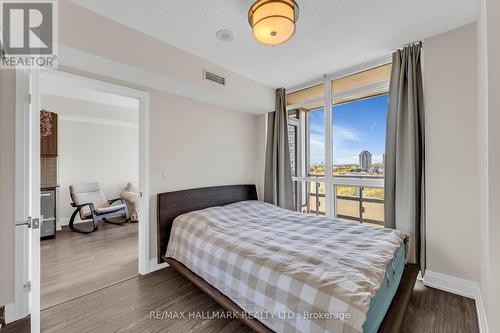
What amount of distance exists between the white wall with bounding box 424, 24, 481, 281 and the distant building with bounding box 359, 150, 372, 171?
0.71 metres

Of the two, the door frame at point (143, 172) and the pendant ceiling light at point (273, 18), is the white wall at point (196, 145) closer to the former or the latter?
the door frame at point (143, 172)

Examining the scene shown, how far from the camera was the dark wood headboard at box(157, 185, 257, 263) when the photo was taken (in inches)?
109

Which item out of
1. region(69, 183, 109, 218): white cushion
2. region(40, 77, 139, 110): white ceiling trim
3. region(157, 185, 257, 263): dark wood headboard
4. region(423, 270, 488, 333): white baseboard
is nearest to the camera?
region(423, 270, 488, 333): white baseboard

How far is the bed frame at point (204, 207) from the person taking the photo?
1.52 meters

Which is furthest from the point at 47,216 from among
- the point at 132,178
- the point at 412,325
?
the point at 412,325

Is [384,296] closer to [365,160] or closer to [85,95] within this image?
[365,160]

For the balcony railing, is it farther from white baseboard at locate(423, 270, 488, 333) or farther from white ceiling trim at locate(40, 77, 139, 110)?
white ceiling trim at locate(40, 77, 139, 110)

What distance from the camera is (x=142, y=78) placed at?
2.51 m

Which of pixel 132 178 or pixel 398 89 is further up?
pixel 398 89

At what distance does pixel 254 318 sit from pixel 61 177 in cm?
515

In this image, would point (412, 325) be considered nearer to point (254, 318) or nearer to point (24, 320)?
point (254, 318)

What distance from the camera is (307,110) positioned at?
12.5 feet

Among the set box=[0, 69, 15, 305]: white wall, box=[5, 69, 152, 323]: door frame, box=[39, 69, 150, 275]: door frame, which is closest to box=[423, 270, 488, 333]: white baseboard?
box=[39, 69, 150, 275]: door frame

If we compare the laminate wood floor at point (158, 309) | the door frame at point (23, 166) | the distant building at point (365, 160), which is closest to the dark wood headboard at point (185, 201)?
the laminate wood floor at point (158, 309)
